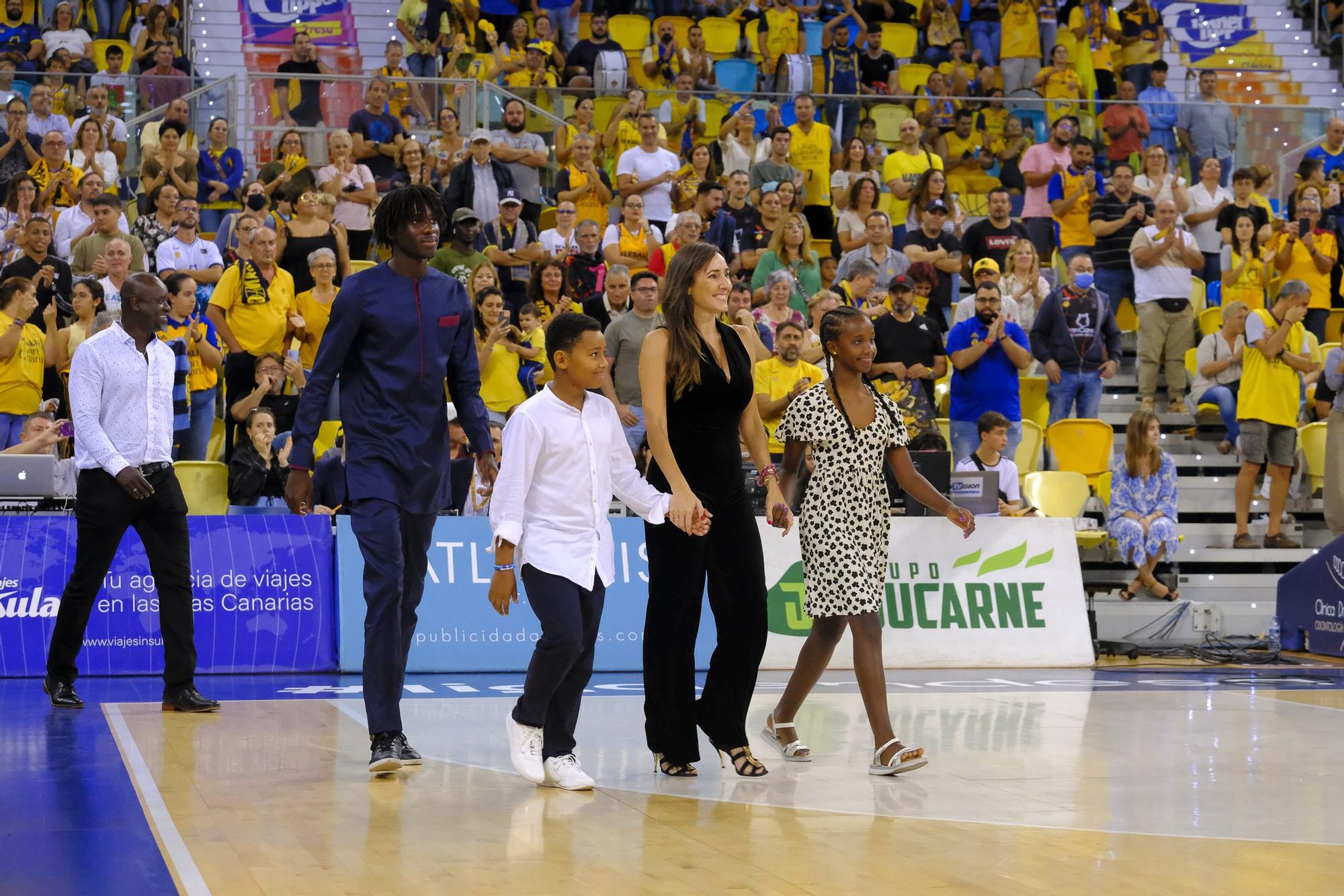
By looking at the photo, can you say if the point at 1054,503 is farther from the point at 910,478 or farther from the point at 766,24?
the point at 766,24

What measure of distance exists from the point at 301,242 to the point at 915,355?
5.32 metres

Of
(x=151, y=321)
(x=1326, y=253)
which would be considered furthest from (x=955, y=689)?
(x=1326, y=253)

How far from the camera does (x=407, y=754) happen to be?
20.7 feet

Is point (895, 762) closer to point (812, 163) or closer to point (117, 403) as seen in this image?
point (117, 403)

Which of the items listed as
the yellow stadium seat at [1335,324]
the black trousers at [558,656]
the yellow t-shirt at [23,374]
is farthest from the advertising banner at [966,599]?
the yellow stadium seat at [1335,324]

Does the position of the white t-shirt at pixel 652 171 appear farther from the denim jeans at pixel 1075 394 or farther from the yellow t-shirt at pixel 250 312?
the yellow t-shirt at pixel 250 312

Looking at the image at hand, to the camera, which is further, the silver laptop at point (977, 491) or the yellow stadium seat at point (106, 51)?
the yellow stadium seat at point (106, 51)

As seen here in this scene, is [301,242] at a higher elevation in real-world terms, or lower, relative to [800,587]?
higher

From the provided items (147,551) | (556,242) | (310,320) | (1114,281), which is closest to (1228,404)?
(1114,281)

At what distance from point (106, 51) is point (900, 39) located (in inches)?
370

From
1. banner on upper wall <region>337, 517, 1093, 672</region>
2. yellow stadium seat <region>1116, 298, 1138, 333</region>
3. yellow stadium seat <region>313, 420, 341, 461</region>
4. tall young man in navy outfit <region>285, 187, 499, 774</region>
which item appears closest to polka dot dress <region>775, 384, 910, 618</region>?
tall young man in navy outfit <region>285, 187, 499, 774</region>

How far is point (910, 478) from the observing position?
6.79 m

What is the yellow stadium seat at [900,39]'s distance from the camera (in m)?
20.3

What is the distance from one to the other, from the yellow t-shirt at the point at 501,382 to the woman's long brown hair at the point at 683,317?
22.2 ft
